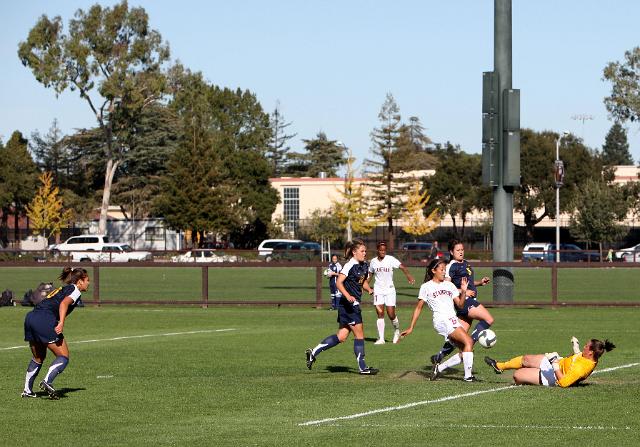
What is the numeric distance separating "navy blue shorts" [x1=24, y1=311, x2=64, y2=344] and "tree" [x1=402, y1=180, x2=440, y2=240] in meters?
83.6

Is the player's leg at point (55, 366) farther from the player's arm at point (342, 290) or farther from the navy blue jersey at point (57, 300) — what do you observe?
the player's arm at point (342, 290)

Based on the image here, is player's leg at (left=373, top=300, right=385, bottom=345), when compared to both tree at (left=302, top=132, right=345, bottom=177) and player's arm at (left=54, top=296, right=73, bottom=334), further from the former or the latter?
tree at (left=302, top=132, right=345, bottom=177)

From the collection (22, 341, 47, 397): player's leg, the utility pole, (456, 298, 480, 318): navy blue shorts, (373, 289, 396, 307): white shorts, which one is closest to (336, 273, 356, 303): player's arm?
(456, 298, 480, 318): navy blue shorts

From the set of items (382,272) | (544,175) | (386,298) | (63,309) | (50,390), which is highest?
(544,175)

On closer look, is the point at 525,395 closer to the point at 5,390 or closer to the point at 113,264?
the point at 5,390

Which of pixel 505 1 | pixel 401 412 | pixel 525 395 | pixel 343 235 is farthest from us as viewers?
pixel 343 235

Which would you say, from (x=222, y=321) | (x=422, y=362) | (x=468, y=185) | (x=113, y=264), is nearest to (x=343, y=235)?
(x=468, y=185)

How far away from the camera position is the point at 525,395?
45.3 ft

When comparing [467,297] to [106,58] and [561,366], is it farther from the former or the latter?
[106,58]

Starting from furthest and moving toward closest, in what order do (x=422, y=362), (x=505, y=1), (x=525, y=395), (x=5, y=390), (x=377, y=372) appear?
1. (x=505, y=1)
2. (x=422, y=362)
3. (x=377, y=372)
4. (x=5, y=390)
5. (x=525, y=395)

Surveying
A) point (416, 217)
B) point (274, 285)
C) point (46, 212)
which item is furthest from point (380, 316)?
point (416, 217)

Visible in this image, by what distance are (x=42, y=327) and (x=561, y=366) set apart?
6.24m

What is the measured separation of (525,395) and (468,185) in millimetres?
93097

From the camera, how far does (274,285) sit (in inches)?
1847
